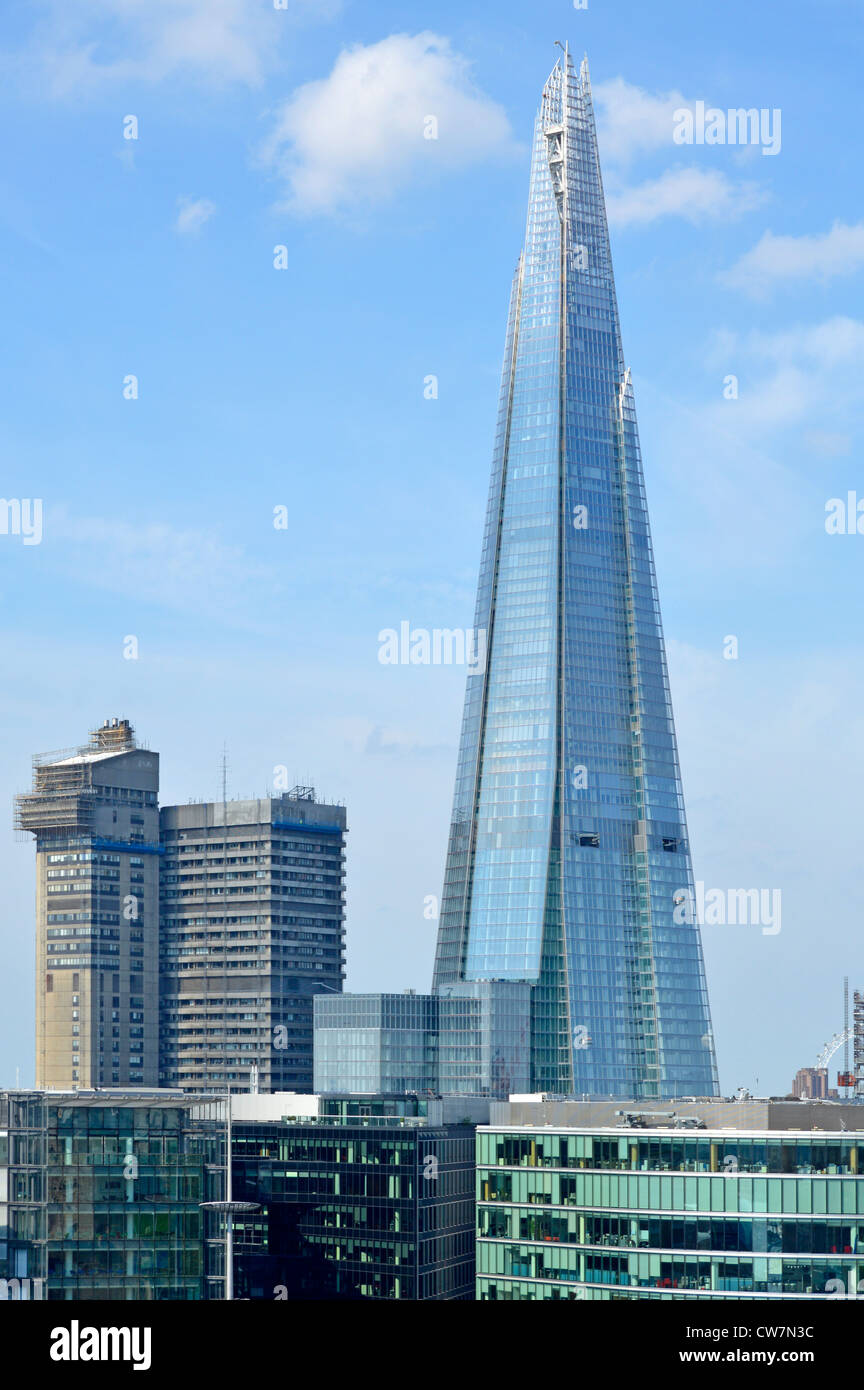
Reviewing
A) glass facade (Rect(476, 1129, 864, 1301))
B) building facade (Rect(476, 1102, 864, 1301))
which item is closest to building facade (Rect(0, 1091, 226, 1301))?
glass facade (Rect(476, 1129, 864, 1301))

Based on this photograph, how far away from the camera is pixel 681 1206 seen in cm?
13938

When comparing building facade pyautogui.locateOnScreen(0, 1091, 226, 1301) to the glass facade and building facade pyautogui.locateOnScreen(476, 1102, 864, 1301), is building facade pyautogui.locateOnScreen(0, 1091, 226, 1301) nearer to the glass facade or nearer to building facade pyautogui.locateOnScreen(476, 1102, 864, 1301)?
the glass facade

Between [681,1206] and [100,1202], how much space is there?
4281 cm

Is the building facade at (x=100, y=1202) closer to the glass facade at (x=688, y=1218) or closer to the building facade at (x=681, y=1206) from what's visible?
the glass facade at (x=688, y=1218)

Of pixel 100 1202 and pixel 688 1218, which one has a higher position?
pixel 100 1202

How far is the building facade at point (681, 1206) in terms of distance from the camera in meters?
134

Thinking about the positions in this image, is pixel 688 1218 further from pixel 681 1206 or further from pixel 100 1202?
pixel 100 1202

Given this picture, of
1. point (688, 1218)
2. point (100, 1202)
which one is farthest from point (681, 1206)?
point (100, 1202)

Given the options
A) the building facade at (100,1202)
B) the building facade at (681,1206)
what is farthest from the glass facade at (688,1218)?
the building facade at (100,1202)

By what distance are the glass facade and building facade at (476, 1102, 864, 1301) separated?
0.31 ft

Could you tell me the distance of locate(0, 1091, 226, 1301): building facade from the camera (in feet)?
385
